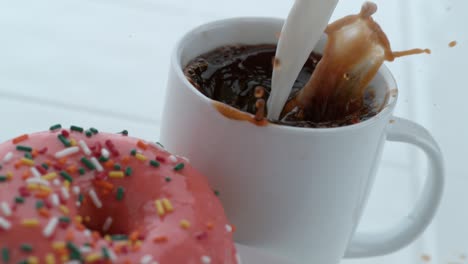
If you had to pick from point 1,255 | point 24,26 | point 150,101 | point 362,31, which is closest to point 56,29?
point 24,26

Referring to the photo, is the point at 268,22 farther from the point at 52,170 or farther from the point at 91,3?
the point at 91,3

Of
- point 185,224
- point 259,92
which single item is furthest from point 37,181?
point 259,92

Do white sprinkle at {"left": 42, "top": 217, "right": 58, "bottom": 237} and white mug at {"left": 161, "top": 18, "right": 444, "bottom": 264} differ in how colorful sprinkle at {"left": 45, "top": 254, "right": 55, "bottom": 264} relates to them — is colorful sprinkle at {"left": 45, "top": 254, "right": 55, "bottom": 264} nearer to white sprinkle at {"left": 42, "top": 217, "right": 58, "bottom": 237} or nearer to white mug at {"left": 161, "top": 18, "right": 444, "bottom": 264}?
white sprinkle at {"left": 42, "top": 217, "right": 58, "bottom": 237}

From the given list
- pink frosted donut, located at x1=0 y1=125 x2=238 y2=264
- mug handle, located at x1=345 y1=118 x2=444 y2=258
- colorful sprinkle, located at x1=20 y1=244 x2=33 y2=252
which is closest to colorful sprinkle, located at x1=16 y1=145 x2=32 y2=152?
pink frosted donut, located at x1=0 y1=125 x2=238 y2=264

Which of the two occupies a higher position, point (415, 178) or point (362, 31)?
point (362, 31)

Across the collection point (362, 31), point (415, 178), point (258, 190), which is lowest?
point (415, 178)

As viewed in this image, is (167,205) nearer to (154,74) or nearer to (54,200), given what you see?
(54,200)

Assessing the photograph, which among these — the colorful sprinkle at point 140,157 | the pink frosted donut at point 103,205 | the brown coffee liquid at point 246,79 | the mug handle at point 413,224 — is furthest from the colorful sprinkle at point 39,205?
the mug handle at point 413,224
